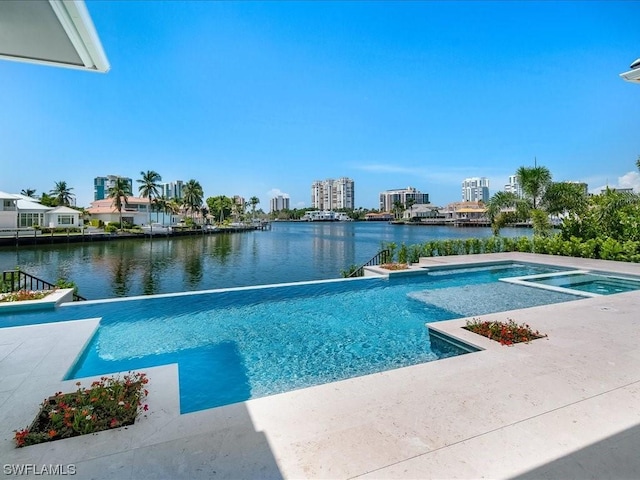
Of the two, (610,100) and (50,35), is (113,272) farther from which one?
Result: (610,100)

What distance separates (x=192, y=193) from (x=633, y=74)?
62.4m

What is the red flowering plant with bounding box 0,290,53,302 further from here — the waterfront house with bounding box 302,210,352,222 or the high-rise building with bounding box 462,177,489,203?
the high-rise building with bounding box 462,177,489,203

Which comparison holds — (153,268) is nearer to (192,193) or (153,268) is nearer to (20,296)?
(20,296)

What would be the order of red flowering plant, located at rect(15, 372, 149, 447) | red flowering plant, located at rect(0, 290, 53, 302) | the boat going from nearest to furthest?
red flowering plant, located at rect(15, 372, 149, 447), red flowering plant, located at rect(0, 290, 53, 302), the boat

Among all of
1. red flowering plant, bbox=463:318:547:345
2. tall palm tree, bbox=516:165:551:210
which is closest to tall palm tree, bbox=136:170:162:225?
tall palm tree, bbox=516:165:551:210

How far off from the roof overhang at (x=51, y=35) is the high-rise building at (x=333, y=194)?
490ft

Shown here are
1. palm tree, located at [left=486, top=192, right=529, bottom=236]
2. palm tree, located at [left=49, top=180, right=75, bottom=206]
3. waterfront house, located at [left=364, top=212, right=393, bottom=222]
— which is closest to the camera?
palm tree, located at [left=486, top=192, right=529, bottom=236]

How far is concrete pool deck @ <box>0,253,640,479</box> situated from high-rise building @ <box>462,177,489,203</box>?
153604 mm

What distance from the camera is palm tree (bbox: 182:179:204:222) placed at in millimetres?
58438

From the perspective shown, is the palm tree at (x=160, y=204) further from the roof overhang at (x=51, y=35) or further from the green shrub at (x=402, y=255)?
the roof overhang at (x=51, y=35)

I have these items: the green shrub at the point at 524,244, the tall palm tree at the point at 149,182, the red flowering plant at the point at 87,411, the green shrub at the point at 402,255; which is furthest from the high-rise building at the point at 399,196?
the red flowering plant at the point at 87,411

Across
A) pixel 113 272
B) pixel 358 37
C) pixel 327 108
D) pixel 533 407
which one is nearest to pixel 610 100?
pixel 358 37

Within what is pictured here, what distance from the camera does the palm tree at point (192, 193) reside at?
58.4 meters

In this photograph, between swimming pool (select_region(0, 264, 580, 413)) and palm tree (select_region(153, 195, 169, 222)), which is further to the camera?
palm tree (select_region(153, 195, 169, 222))
